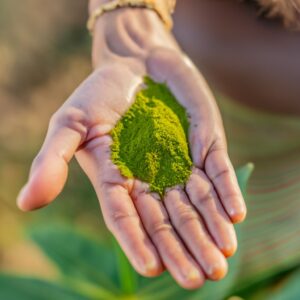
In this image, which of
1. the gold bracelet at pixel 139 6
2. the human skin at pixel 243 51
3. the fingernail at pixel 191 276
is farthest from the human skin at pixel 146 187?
the human skin at pixel 243 51

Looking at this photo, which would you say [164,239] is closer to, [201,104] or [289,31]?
[201,104]

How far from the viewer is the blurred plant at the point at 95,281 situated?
928mm

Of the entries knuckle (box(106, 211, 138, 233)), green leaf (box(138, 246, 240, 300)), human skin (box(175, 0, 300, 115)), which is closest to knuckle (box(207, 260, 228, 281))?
knuckle (box(106, 211, 138, 233))

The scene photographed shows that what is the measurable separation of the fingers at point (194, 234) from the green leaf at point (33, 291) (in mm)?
297

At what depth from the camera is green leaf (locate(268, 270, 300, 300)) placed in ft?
3.00

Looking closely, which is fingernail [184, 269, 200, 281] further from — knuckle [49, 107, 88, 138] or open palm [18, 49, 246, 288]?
knuckle [49, 107, 88, 138]

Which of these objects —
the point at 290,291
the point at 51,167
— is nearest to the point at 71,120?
the point at 51,167

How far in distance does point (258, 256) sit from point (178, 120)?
0.32 metres

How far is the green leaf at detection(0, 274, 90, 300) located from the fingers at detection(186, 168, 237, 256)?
315 millimetres

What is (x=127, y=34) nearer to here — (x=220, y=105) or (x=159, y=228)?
(x=220, y=105)

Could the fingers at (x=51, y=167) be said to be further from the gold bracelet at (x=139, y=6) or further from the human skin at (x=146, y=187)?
the gold bracelet at (x=139, y=6)

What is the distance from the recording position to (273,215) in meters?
1.04

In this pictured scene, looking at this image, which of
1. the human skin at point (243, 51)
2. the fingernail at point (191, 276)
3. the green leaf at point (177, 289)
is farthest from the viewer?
the human skin at point (243, 51)

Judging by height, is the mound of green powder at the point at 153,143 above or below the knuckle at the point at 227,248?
above
